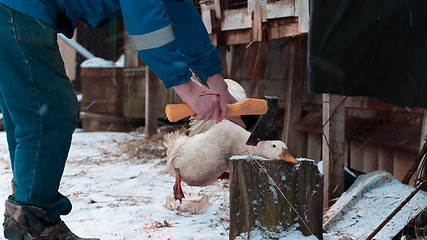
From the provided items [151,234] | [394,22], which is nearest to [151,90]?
[151,234]

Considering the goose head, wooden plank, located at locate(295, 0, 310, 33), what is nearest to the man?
the goose head

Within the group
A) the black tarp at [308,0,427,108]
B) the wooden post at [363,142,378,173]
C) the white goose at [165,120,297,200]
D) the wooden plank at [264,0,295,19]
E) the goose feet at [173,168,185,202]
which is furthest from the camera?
the wooden post at [363,142,378,173]

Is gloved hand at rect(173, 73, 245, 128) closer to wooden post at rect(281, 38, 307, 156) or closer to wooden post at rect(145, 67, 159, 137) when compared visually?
wooden post at rect(281, 38, 307, 156)

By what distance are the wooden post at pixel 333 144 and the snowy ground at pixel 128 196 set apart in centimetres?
88

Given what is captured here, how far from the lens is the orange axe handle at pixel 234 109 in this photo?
1881mm

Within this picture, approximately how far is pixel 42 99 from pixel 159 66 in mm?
635

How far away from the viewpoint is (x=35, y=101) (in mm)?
1994

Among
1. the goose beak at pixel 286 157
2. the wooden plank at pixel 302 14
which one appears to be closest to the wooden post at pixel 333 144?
the wooden plank at pixel 302 14

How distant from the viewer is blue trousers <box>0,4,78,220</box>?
6.40 feet

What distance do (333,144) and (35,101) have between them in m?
2.31

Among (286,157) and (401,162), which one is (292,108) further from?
(286,157)

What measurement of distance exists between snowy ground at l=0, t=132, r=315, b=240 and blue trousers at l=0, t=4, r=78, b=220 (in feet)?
2.67

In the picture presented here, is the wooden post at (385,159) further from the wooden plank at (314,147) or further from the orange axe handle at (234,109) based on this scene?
the orange axe handle at (234,109)

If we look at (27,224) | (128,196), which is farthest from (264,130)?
(128,196)
